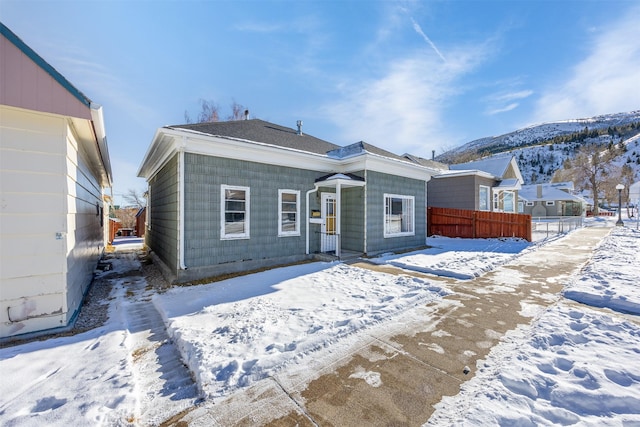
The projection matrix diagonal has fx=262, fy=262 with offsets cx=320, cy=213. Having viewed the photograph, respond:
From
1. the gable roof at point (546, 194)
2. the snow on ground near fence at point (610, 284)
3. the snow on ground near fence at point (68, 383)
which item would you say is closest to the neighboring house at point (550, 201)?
the gable roof at point (546, 194)

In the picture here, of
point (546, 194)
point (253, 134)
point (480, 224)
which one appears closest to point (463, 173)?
point (480, 224)

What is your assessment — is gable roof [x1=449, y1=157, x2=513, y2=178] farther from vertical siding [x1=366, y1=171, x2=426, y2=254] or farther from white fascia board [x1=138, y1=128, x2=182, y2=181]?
white fascia board [x1=138, y1=128, x2=182, y2=181]

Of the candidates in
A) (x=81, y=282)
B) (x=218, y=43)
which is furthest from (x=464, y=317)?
(x=218, y=43)

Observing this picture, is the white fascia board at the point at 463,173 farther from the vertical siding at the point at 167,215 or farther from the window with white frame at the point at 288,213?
the vertical siding at the point at 167,215

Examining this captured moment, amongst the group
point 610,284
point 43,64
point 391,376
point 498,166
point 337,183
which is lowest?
point 391,376

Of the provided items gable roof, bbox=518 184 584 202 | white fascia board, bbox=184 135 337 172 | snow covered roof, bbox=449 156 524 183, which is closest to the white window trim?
white fascia board, bbox=184 135 337 172

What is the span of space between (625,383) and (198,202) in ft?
25.6

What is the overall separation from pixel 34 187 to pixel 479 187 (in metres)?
18.9

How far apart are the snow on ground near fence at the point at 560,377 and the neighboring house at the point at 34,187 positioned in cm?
536

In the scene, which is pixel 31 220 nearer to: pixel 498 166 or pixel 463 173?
pixel 463 173

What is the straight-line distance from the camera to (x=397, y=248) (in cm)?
1075

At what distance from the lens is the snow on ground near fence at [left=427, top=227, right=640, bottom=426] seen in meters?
2.21

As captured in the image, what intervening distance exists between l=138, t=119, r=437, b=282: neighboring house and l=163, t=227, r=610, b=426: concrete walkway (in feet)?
16.0

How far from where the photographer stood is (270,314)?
14.6 feet
